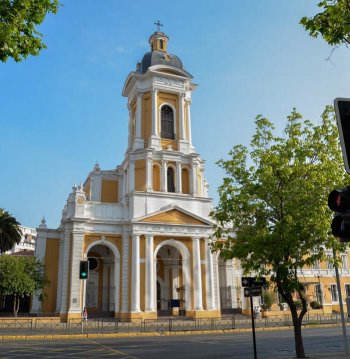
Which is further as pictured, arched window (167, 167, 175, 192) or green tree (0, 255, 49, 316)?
arched window (167, 167, 175, 192)

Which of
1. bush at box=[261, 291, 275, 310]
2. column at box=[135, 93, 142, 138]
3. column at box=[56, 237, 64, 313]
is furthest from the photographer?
column at box=[135, 93, 142, 138]

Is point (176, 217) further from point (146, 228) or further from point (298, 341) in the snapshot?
point (298, 341)

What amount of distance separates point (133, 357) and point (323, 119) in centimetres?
1145

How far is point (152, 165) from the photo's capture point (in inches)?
1684

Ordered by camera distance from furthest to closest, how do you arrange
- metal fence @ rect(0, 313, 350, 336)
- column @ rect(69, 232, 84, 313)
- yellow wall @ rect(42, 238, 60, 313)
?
yellow wall @ rect(42, 238, 60, 313), column @ rect(69, 232, 84, 313), metal fence @ rect(0, 313, 350, 336)

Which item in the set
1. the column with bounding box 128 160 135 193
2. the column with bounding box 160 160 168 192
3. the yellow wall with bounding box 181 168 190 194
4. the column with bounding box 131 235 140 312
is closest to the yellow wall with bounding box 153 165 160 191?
the column with bounding box 160 160 168 192

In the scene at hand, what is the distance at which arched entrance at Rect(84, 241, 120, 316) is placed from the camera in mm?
41438

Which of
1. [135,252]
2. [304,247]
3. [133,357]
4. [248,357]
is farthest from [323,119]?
[135,252]

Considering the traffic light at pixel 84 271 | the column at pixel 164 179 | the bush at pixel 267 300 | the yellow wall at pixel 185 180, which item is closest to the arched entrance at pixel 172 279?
the column at pixel 164 179

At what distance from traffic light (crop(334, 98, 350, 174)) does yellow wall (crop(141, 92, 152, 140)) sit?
40.6 metres

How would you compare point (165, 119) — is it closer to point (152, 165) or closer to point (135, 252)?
point (152, 165)

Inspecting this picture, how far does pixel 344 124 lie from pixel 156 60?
44.8 metres

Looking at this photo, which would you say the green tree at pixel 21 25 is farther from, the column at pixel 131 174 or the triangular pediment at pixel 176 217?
the column at pixel 131 174

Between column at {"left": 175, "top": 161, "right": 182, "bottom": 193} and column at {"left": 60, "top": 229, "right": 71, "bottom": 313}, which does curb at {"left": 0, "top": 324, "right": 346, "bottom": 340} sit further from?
column at {"left": 175, "top": 161, "right": 182, "bottom": 193}
